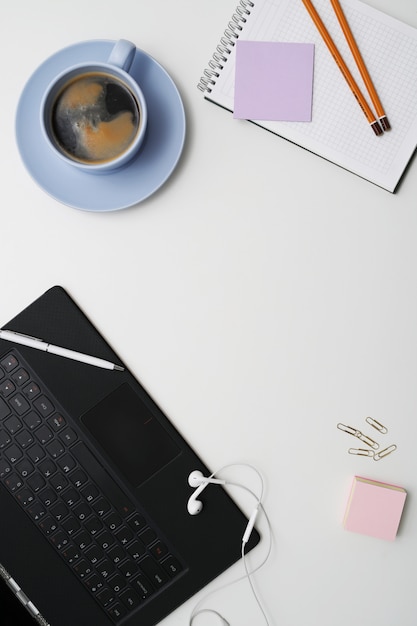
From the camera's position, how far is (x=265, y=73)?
2.74 feet

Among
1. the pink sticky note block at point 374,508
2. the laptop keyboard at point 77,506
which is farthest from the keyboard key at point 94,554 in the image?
the pink sticky note block at point 374,508

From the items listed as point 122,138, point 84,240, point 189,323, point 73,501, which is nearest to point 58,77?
point 122,138

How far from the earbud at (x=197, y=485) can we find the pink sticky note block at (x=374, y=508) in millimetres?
178

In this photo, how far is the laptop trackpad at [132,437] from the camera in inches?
32.8

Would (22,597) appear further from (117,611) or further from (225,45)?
(225,45)

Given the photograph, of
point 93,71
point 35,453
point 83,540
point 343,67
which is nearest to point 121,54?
point 93,71

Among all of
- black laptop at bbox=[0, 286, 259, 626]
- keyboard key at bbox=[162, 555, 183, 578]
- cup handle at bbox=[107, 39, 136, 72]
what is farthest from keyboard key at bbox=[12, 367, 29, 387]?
cup handle at bbox=[107, 39, 136, 72]

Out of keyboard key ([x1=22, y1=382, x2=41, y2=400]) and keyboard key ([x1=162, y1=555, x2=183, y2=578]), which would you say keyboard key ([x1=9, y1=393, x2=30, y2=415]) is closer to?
keyboard key ([x1=22, y1=382, x2=41, y2=400])

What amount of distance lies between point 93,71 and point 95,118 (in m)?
0.06

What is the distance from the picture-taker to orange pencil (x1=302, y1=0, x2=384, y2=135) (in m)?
0.83

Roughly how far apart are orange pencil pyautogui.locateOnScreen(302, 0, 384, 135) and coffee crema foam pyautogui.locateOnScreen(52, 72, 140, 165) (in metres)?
0.27

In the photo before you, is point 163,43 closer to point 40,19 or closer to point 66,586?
point 40,19

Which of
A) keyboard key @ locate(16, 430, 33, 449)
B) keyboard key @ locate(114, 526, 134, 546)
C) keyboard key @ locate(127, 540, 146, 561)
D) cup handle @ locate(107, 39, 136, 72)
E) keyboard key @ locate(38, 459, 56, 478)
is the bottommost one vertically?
keyboard key @ locate(127, 540, 146, 561)

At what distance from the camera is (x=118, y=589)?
0.83 metres
